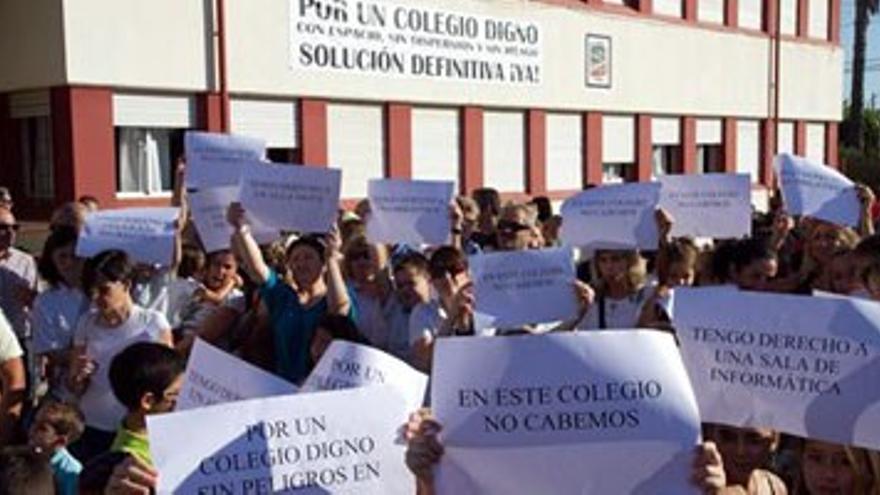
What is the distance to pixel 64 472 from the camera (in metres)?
3.90

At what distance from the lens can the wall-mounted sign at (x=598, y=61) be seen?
20.3 metres


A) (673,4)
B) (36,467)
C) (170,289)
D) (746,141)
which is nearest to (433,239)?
(170,289)

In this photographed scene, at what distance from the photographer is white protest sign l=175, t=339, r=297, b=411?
300 centimetres

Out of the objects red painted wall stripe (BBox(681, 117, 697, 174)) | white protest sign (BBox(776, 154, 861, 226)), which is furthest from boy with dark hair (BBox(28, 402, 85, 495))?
red painted wall stripe (BBox(681, 117, 697, 174))

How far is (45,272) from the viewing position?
5785 mm

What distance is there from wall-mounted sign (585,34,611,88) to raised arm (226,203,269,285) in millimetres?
15109

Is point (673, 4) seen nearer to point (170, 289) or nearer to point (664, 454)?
point (170, 289)

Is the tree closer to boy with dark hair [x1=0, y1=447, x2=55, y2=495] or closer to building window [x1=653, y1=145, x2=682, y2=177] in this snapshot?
building window [x1=653, y1=145, x2=682, y2=177]

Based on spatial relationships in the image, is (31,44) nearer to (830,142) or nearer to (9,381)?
(9,381)

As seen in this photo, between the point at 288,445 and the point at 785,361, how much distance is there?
125 centimetres

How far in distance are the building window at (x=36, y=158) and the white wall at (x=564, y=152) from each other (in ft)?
29.0

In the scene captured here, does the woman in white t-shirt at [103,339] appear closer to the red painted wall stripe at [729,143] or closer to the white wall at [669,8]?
the white wall at [669,8]

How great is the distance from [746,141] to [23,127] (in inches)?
653

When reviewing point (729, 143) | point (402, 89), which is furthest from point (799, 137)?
point (402, 89)
